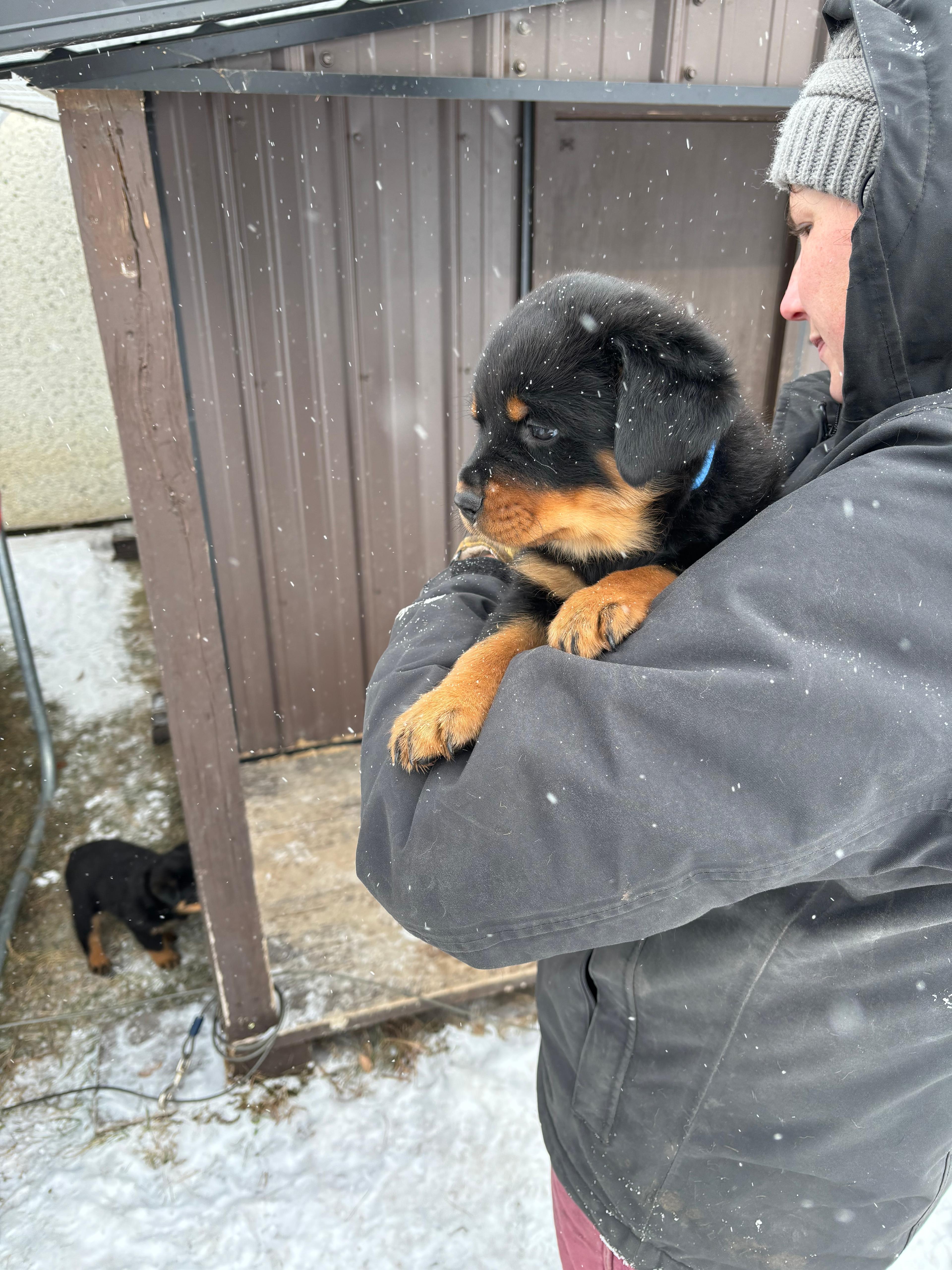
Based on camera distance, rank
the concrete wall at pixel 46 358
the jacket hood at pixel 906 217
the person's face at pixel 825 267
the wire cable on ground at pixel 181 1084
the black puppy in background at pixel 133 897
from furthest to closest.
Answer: the concrete wall at pixel 46 358 < the black puppy in background at pixel 133 897 < the wire cable on ground at pixel 181 1084 < the person's face at pixel 825 267 < the jacket hood at pixel 906 217

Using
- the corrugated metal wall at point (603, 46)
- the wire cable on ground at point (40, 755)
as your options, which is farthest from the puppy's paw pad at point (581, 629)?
the wire cable on ground at point (40, 755)

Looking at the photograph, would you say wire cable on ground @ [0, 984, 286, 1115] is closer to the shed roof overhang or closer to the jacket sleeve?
the jacket sleeve

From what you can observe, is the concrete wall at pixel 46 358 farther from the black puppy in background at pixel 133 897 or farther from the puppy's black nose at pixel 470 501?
the puppy's black nose at pixel 470 501

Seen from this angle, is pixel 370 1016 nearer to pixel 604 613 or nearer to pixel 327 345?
pixel 604 613

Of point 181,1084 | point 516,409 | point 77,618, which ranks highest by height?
point 516,409

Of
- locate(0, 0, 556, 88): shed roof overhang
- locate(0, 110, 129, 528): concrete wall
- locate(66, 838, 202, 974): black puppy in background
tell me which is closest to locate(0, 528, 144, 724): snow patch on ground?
locate(0, 110, 129, 528): concrete wall

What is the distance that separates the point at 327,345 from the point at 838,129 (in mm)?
3131

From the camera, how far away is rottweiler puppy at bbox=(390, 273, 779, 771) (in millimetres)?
1366

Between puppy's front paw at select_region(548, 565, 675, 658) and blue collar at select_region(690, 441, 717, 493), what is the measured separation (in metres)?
0.20

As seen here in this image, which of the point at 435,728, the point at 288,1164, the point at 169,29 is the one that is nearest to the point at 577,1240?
the point at 435,728

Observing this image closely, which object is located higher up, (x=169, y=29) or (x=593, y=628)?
(x=169, y=29)

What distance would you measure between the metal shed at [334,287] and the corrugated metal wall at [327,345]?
13mm

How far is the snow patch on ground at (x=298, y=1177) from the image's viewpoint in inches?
96.3

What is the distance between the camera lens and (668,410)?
136 centimetres
